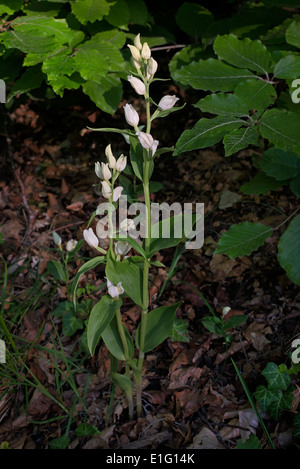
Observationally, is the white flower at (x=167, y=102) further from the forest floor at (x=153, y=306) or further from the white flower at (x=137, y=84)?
the forest floor at (x=153, y=306)

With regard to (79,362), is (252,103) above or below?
above

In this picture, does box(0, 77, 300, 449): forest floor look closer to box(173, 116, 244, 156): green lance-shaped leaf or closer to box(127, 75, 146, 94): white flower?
box(173, 116, 244, 156): green lance-shaped leaf

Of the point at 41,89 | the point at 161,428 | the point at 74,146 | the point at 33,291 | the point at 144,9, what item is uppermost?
the point at 144,9

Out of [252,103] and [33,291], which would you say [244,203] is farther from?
[33,291]

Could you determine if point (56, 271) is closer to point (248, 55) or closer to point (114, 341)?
point (114, 341)

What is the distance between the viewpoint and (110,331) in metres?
1.60

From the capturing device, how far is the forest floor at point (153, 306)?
1.76 meters

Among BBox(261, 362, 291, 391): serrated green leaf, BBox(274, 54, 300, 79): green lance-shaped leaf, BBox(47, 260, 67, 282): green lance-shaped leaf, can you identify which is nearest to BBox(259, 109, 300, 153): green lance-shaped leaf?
BBox(274, 54, 300, 79): green lance-shaped leaf

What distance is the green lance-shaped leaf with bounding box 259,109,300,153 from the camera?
121 centimetres

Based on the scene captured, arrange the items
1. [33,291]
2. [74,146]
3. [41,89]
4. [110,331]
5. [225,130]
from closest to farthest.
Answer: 1. [225,130]
2. [110,331]
3. [33,291]
4. [41,89]
5. [74,146]

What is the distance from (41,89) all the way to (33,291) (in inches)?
Answer: 50.8

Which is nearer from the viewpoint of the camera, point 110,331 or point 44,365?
point 110,331

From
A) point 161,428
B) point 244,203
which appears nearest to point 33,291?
point 161,428

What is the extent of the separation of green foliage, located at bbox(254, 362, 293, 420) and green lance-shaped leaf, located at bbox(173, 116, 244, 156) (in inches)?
40.7
